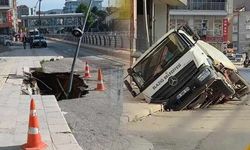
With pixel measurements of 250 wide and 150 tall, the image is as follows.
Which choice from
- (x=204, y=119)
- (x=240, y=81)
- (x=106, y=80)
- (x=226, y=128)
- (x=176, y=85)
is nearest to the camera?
(x=226, y=128)

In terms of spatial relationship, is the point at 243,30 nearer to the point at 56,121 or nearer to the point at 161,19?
the point at 161,19

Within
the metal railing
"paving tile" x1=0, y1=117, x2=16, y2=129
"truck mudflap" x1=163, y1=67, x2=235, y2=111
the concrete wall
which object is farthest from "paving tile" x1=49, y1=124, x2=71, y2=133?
the metal railing

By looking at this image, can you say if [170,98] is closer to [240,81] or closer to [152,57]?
[152,57]

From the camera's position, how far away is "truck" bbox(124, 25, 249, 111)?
13.9 meters

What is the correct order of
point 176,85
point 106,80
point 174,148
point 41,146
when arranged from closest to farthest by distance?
1. point 41,146
2. point 174,148
3. point 176,85
4. point 106,80

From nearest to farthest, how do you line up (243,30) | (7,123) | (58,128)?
(58,128), (7,123), (243,30)

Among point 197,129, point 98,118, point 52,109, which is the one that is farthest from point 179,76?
point 52,109

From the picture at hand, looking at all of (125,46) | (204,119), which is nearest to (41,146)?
(204,119)

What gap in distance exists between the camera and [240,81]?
54.0 ft

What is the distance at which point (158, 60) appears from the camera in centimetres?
1449

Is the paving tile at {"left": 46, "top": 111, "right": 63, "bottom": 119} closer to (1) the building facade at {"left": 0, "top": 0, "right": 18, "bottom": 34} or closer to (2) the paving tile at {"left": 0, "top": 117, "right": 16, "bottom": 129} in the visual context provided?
(2) the paving tile at {"left": 0, "top": 117, "right": 16, "bottom": 129}

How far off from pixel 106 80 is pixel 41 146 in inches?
446

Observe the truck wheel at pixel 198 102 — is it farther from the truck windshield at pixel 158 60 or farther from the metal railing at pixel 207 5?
the metal railing at pixel 207 5

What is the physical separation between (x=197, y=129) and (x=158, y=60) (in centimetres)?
408
